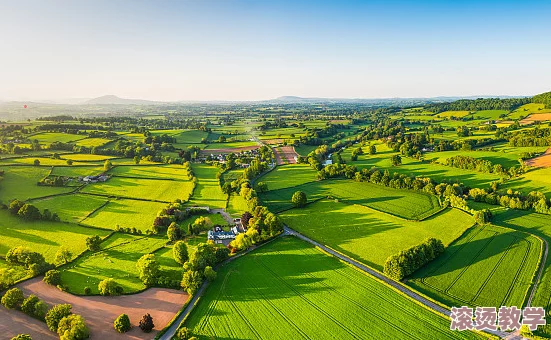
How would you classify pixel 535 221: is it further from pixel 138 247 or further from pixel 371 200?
pixel 138 247

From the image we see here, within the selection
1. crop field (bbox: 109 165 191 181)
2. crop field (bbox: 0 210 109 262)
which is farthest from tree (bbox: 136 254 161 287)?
crop field (bbox: 109 165 191 181)

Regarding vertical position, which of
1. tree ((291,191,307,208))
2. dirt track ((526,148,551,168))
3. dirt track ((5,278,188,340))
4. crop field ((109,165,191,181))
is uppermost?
dirt track ((526,148,551,168))

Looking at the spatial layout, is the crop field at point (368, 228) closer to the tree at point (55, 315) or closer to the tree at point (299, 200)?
the tree at point (299, 200)

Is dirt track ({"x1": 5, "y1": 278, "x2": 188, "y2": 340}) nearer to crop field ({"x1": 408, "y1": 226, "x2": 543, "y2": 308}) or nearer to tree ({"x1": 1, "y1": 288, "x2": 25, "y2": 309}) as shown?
tree ({"x1": 1, "y1": 288, "x2": 25, "y2": 309})

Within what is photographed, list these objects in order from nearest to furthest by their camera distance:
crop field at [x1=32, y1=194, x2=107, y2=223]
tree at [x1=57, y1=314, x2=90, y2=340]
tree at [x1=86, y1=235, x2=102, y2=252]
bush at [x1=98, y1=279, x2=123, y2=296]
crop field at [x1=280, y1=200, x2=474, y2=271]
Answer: tree at [x1=57, y1=314, x2=90, y2=340] → bush at [x1=98, y1=279, x2=123, y2=296] → tree at [x1=86, y1=235, x2=102, y2=252] → crop field at [x1=280, y1=200, x2=474, y2=271] → crop field at [x1=32, y1=194, x2=107, y2=223]

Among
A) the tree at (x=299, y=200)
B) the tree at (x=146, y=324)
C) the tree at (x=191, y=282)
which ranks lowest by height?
the tree at (x=146, y=324)

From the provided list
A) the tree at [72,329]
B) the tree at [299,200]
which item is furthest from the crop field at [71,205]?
the tree at [299,200]

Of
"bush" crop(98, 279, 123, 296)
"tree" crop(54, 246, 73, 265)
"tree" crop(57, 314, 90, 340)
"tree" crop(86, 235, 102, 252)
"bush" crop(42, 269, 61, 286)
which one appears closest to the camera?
"tree" crop(57, 314, 90, 340)

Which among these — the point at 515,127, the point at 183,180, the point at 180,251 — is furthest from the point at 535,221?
the point at 515,127
